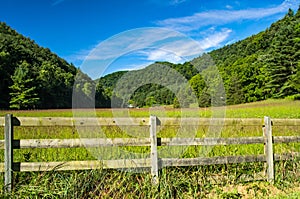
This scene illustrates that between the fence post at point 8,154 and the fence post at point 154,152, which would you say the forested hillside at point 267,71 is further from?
the fence post at point 8,154

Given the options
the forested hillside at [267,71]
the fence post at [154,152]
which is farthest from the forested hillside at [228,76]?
the fence post at [154,152]

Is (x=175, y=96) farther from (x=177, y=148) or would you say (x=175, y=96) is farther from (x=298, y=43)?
(x=298, y=43)

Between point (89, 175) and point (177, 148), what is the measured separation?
193 cm

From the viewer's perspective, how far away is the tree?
58.0 m

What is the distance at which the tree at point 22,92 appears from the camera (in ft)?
190

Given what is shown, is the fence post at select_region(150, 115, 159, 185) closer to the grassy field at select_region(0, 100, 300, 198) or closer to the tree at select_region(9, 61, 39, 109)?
the grassy field at select_region(0, 100, 300, 198)

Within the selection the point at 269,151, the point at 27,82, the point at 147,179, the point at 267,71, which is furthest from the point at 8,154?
the point at 27,82

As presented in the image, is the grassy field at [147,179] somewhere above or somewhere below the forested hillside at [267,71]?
below

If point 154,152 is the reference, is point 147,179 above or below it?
below

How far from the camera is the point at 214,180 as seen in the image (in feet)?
17.7

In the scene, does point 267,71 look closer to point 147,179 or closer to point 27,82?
point 27,82

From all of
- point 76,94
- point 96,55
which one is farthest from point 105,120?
point 76,94

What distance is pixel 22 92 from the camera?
192ft

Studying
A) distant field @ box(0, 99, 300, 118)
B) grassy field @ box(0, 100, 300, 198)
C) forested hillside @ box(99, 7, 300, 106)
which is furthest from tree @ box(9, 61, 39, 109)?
grassy field @ box(0, 100, 300, 198)
